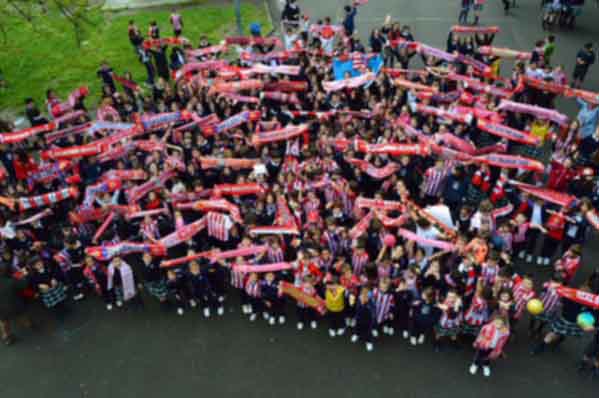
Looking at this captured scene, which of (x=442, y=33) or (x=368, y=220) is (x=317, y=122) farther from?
(x=442, y=33)

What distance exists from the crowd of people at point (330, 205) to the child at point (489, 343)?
0.11 feet

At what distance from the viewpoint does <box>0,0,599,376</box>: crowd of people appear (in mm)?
9328

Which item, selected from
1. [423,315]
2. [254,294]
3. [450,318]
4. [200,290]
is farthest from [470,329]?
[200,290]

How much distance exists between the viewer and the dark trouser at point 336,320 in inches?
384

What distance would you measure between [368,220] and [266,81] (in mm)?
6669

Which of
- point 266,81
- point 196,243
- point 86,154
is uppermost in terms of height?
point 266,81

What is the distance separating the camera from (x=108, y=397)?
920 centimetres

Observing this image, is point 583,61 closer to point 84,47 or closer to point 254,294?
point 254,294

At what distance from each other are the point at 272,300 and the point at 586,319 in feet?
18.8

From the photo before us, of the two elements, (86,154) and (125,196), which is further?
(86,154)

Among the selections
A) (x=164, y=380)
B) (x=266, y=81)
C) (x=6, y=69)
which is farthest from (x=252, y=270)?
(x=6, y=69)

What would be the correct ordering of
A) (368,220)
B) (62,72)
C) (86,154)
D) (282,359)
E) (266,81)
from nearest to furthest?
(282,359)
(368,220)
(86,154)
(266,81)
(62,72)

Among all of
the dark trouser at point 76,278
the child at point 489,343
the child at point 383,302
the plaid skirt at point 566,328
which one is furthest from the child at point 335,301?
the dark trouser at point 76,278

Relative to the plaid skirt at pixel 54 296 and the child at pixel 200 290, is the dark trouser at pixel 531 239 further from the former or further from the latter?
the plaid skirt at pixel 54 296
